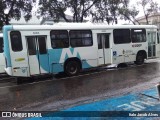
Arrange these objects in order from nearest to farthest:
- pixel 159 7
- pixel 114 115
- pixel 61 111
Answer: pixel 114 115
pixel 61 111
pixel 159 7

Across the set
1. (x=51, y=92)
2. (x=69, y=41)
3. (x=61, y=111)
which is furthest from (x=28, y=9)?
(x=61, y=111)

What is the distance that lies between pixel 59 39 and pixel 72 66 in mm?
1619

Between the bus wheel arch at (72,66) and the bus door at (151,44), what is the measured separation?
608cm

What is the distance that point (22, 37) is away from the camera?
12.9 m

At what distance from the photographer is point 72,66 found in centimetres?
1454

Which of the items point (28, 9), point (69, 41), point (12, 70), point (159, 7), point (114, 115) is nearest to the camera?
point (114, 115)

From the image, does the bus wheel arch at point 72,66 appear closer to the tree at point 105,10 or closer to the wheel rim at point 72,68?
the wheel rim at point 72,68

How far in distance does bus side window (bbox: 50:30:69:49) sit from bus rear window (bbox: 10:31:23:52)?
5.50 feet

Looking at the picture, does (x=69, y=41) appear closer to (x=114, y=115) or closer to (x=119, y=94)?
(x=119, y=94)

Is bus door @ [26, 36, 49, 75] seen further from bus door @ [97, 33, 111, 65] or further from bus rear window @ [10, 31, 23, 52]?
bus door @ [97, 33, 111, 65]

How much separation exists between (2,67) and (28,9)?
13.3 m

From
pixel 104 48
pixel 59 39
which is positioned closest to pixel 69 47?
pixel 59 39

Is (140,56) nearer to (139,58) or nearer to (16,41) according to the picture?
(139,58)

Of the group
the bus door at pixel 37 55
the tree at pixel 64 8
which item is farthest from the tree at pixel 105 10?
the bus door at pixel 37 55
